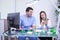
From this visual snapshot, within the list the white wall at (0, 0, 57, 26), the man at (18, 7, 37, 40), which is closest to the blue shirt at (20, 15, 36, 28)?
the man at (18, 7, 37, 40)

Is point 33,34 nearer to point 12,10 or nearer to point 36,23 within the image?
point 36,23

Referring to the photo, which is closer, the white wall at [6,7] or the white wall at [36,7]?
the white wall at [36,7]

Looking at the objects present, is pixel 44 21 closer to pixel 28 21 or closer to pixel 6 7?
pixel 28 21

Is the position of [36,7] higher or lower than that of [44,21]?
higher

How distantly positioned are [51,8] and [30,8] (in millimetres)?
488

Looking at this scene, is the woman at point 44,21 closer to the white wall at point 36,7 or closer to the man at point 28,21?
the white wall at point 36,7

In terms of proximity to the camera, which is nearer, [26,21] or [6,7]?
[26,21]

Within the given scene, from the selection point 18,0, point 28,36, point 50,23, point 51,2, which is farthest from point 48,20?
point 18,0

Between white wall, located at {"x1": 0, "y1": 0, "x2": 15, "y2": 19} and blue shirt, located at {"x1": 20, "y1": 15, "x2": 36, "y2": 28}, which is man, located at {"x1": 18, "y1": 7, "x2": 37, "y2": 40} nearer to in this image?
blue shirt, located at {"x1": 20, "y1": 15, "x2": 36, "y2": 28}

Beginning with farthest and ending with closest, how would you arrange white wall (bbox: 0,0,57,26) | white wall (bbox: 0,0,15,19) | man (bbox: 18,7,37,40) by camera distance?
white wall (bbox: 0,0,15,19) < man (bbox: 18,7,37,40) < white wall (bbox: 0,0,57,26)

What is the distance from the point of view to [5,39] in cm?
350

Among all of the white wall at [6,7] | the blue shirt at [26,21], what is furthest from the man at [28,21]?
the white wall at [6,7]

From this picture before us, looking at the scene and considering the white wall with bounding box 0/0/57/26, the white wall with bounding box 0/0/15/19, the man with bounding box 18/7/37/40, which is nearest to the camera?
the white wall with bounding box 0/0/57/26

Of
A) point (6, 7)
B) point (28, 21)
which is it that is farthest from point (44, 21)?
point (6, 7)
